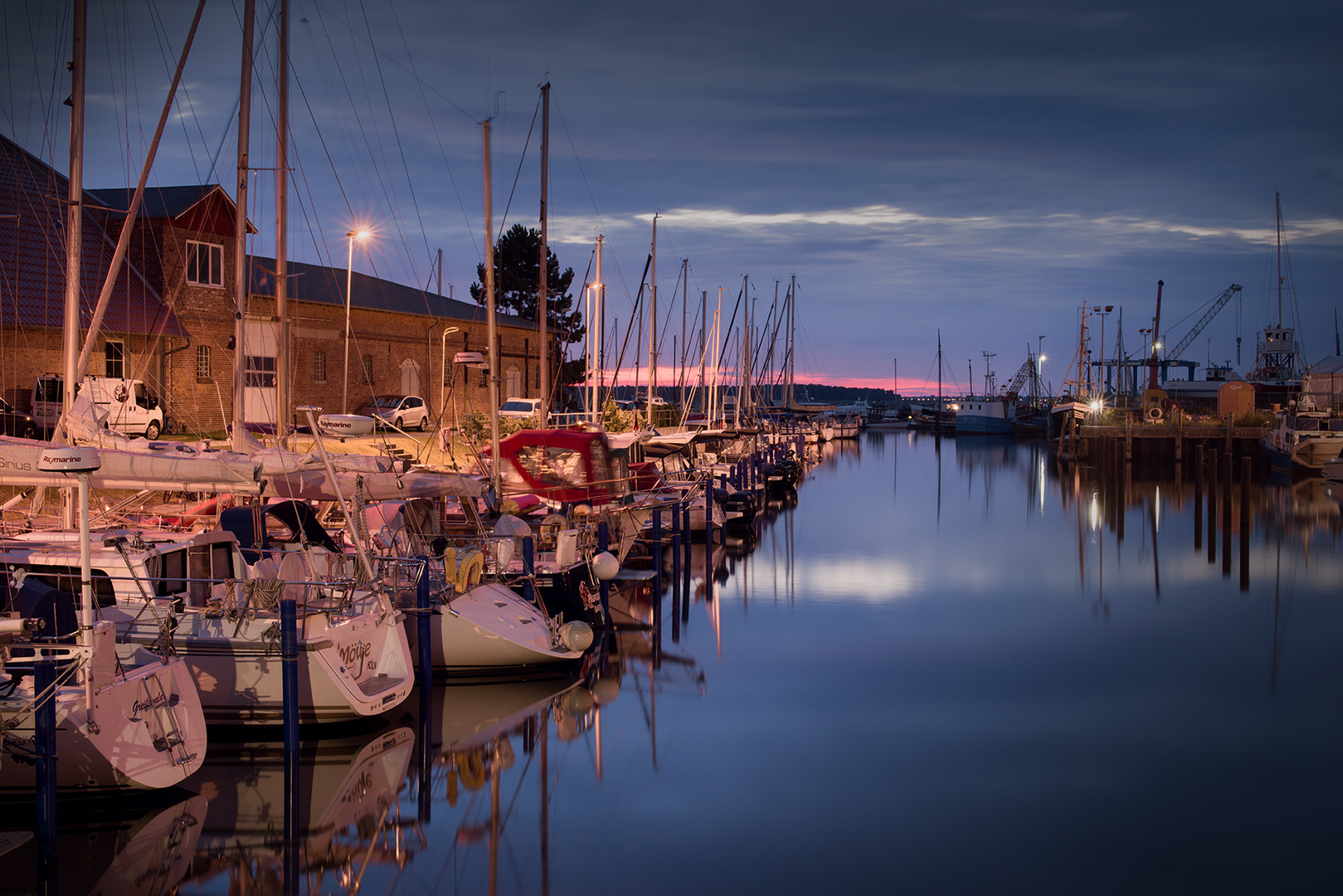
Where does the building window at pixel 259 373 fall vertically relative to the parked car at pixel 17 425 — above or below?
above

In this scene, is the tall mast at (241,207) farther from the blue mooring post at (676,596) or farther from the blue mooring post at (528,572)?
the blue mooring post at (676,596)

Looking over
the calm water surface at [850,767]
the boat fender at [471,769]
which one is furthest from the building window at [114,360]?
the boat fender at [471,769]

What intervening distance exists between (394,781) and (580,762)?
250cm

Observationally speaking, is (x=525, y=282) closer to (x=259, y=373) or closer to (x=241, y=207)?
(x=259, y=373)

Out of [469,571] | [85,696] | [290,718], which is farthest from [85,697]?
[469,571]

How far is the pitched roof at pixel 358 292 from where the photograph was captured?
3869 centimetres

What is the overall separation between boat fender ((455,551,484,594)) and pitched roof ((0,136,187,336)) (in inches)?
619

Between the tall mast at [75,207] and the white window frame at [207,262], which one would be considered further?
the white window frame at [207,262]

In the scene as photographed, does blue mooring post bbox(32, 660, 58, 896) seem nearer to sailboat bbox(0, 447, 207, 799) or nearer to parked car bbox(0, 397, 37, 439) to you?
sailboat bbox(0, 447, 207, 799)

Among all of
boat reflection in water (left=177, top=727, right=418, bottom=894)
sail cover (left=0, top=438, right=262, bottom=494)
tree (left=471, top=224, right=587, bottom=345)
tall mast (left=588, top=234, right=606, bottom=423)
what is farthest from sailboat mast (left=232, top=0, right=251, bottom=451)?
tree (left=471, top=224, right=587, bottom=345)

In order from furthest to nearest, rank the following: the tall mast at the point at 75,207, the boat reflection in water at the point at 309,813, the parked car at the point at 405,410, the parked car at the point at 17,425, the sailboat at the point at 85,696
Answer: the parked car at the point at 405,410 → the parked car at the point at 17,425 → the tall mast at the point at 75,207 → the boat reflection in water at the point at 309,813 → the sailboat at the point at 85,696

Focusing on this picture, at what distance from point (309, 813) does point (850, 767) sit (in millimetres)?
6878

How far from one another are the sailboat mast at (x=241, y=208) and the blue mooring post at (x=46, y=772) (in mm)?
6912

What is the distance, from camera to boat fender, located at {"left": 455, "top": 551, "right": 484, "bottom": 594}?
51.5 feet
